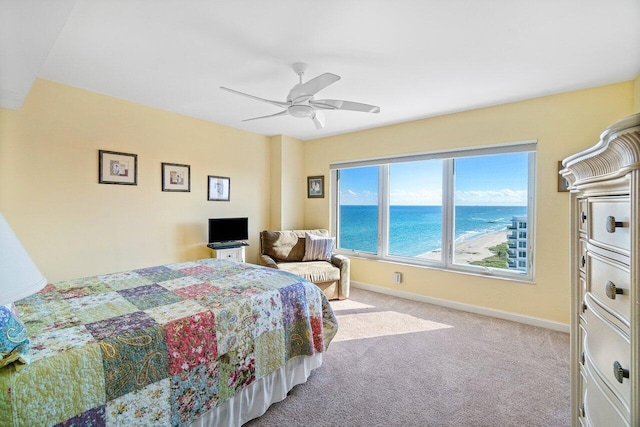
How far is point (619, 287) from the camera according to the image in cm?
88

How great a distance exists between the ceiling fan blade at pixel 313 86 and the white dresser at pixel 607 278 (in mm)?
1485

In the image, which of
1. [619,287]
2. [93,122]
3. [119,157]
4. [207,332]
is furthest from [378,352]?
[93,122]

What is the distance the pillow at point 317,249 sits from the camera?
4.32 metres

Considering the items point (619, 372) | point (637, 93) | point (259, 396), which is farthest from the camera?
point (637, 93)

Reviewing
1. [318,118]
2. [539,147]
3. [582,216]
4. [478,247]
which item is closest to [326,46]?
[318,118]

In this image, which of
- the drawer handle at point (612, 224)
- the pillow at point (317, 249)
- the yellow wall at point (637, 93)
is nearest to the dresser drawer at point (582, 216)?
the drawer handle at point (612, 224)

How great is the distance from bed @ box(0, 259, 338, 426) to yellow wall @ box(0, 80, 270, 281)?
1276 mm

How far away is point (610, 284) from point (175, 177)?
412 centimetres

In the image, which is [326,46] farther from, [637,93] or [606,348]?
[637,93]

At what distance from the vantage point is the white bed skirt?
156 centimetres

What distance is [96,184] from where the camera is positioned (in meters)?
3.09

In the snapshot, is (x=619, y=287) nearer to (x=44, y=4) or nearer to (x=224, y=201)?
(x=44, y=4)

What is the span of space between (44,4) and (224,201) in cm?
305

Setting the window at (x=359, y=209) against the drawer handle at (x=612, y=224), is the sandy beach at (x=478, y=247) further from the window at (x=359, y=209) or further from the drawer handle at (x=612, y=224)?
the drawer handle at (x=612, y=224)
